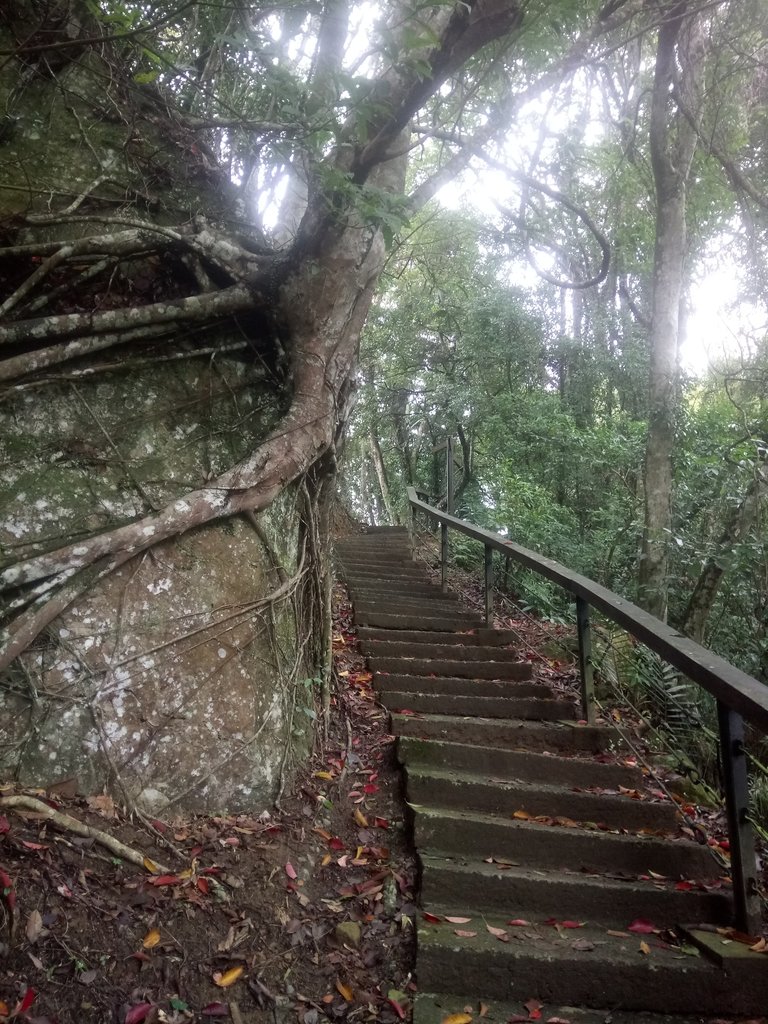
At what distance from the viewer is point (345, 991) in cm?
246

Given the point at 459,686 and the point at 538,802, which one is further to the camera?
the point at 459,686

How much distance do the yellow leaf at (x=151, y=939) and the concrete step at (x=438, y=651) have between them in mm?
2974

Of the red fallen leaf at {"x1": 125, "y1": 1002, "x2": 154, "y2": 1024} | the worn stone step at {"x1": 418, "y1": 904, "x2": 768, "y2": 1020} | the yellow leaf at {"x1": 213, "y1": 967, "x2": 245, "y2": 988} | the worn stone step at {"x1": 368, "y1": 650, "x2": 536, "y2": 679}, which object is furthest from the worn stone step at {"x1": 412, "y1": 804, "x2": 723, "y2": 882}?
the worn stone step at {"x1": 368, "y1": 650, "x2": 536, "y2": 679}

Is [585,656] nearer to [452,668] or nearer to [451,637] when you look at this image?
[452,668]

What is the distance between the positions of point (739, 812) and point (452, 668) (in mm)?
2623

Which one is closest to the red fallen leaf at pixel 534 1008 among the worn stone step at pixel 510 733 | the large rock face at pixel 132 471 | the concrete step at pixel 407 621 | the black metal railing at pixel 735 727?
the black metal railing at pixel 735 727

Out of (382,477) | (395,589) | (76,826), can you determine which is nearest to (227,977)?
(76,826)

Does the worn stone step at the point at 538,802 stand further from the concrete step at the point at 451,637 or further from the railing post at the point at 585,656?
the concrete step at the point at 451,637

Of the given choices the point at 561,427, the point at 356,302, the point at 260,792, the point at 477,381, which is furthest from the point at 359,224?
the point at 477,381

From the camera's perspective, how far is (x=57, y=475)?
3.41 meters

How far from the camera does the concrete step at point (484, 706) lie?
4473mm

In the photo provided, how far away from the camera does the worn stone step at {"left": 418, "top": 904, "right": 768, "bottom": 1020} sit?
245cm

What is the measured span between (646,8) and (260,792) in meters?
7.37

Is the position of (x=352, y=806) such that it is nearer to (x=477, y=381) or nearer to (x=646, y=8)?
(x=646, y=8)
